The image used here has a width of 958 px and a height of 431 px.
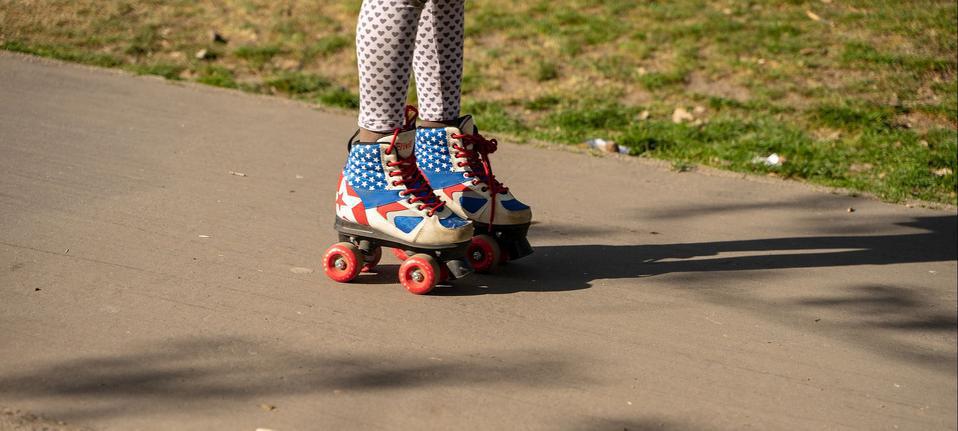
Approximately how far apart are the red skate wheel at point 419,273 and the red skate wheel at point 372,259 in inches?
6.8

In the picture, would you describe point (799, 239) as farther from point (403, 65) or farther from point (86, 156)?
point (86, 156)

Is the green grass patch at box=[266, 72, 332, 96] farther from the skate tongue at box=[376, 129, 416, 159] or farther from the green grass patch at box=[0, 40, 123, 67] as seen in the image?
the skate tongue at box=[376, 129, 416, 159]

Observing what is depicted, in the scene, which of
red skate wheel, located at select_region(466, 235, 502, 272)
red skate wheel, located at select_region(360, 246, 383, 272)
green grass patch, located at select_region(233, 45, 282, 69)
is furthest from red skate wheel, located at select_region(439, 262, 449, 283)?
green grass patch, located at select_region(233, 45, 282, 69)

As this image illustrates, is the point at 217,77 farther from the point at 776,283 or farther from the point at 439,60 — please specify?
the point at 776,283

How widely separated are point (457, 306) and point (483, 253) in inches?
12.5

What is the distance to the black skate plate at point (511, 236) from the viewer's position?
12.2ft

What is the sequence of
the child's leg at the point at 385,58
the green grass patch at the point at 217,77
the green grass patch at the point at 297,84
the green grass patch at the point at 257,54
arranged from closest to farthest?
the child's leg at the point at 385,58
the green grass patch at the point at 217,77
the green grass patch at the point at 297,84
the green grass patch at the point at 257,54

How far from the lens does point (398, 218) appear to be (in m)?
3.47

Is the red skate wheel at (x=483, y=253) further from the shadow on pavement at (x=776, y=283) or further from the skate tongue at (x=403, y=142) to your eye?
the skate tongue at (x=403, y=142)

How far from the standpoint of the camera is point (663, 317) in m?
3.48

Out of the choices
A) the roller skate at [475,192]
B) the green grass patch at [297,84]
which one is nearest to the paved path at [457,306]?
the roller skate at [475,192]

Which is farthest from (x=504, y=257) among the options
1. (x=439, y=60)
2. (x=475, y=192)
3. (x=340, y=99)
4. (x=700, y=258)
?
(x=340, y=99)

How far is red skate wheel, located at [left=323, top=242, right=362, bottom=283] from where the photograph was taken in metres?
3.48

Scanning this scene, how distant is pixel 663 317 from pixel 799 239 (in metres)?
1.30
